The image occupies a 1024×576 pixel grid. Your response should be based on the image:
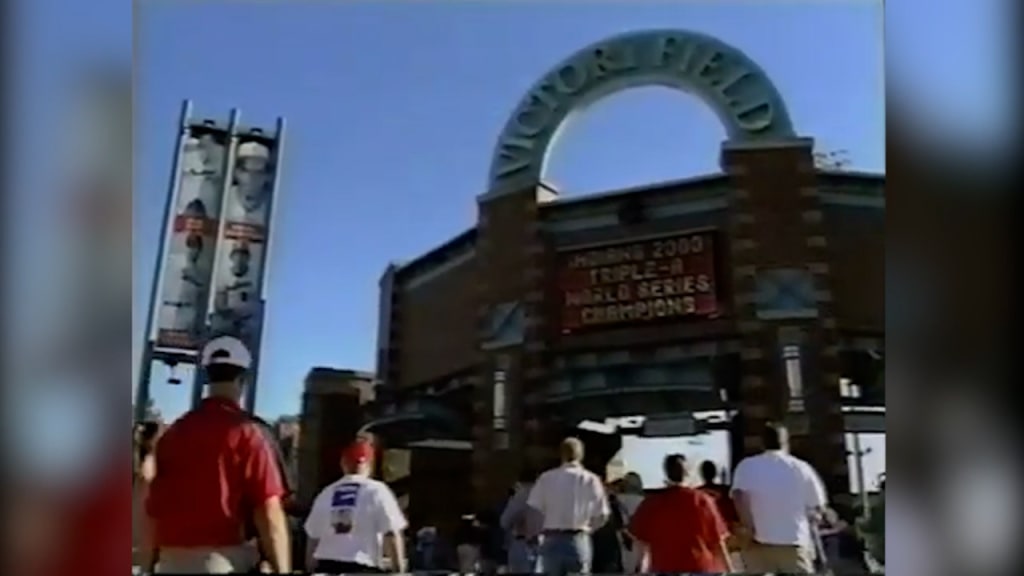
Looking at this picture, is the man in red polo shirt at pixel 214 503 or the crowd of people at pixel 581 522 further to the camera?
the crowd of people at pixel 581 522

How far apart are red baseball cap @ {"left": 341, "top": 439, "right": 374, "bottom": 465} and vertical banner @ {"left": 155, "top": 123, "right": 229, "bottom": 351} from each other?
13.9 inches

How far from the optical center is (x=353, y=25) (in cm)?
212

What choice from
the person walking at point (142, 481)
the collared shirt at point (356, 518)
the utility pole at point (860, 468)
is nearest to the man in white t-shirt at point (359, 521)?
the collared shirt at point (356, 518)

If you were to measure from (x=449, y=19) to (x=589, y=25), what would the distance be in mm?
263

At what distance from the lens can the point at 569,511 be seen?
232 cm

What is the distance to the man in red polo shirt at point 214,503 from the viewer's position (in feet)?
6.22

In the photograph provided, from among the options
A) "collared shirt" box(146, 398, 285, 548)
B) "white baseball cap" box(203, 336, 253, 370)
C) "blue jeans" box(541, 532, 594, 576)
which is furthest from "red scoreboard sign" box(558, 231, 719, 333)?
"collared shirt" box(146, 398, 285, 548)

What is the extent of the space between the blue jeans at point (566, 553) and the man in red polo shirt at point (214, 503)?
1.73 ft

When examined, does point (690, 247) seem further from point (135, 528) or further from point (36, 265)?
point (36, 265)

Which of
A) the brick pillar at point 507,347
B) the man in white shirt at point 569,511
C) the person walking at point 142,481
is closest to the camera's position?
the person walking at point 142,481

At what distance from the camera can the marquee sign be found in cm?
225

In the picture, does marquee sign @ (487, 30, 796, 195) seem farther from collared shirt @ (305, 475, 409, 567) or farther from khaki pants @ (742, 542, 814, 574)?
khaki pants @ (742, 542, 814, 574)

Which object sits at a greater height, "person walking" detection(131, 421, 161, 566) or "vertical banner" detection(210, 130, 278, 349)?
"vertical banner" detection(210, 130, 278, 349)

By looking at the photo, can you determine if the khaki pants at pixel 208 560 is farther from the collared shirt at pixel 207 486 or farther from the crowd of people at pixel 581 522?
the crowd of people at pixel 581 522
